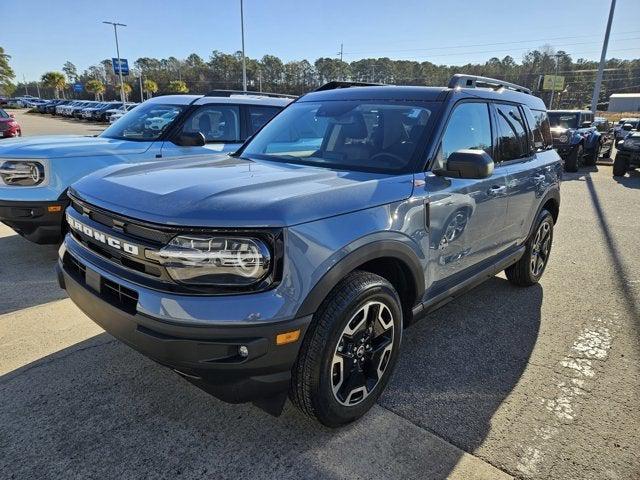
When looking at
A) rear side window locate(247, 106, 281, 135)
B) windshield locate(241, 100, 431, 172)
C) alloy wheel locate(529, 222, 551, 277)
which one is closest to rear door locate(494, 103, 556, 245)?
alloy wheel locate(529, 222, 551, 277)

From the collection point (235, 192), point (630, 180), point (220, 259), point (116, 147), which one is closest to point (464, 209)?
point (235, 192)

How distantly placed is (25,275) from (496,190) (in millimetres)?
4522

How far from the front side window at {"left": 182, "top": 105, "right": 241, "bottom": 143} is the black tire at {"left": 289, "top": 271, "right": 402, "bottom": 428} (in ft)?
13.9

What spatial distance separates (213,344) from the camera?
192cm

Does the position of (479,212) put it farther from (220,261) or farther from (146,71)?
(146,71)

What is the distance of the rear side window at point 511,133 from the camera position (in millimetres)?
3703

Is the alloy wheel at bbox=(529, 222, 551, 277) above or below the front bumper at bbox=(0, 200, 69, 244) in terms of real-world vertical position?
below

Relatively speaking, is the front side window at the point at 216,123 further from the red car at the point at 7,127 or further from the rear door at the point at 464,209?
the red car at the point at 7,127

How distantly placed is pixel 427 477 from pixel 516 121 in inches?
122

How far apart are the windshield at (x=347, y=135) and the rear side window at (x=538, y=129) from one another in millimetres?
1769

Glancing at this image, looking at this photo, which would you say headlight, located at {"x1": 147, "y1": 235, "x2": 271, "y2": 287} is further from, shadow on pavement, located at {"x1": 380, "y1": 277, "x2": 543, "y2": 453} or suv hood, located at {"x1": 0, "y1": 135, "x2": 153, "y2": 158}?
suv hood, located at {"x1": 0, "y1": 135, "x2": 153, "y2": 158}

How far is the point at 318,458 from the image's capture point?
2.28 metres

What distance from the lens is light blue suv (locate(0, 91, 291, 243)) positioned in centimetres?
456

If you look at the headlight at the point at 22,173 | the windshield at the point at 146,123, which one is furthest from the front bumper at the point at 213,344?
the windshield at the point at 146,123
